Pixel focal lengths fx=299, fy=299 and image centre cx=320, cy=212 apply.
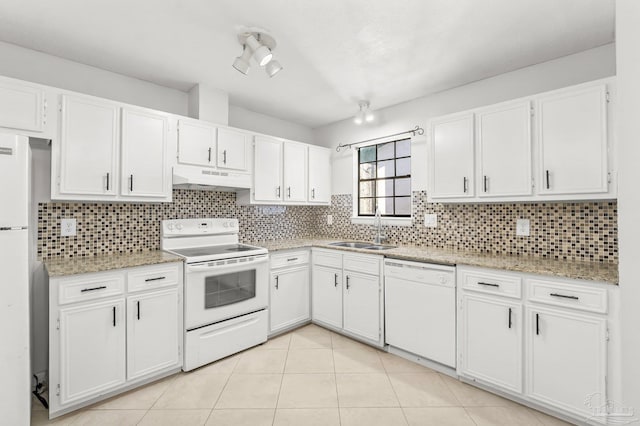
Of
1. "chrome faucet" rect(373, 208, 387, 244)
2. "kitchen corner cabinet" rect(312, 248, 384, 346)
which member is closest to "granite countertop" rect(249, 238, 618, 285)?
"kitchen corner cabinet" rect(312, 248, 384, 346)

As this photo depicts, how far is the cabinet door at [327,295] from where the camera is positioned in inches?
126

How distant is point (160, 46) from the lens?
7.69 feet

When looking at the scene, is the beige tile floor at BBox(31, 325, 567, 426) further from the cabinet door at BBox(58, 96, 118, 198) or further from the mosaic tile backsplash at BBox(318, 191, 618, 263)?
the cabinet door at BBox(58, 96, 118, 198)

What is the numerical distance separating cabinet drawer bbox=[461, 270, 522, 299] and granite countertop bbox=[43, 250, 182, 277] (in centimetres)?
229

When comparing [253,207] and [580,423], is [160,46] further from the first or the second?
[580,423]

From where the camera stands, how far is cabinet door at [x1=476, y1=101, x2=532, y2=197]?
2314 mm

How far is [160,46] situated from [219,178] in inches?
45.3

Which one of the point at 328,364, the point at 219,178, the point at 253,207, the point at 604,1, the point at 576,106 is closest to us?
the point at 604,1

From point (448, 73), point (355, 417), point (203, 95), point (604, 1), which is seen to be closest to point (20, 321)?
point (355, 417)

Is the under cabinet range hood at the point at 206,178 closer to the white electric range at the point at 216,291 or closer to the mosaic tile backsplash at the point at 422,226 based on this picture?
the mosaic tile backsplash at the point at 422,226

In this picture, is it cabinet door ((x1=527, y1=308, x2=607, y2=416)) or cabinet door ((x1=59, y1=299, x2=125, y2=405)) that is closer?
cabinet door ((x1=527, y1=308, x2=607, y2=416))

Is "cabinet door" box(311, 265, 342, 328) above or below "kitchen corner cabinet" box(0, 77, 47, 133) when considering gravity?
below

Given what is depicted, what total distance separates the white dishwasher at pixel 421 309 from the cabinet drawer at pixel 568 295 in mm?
534

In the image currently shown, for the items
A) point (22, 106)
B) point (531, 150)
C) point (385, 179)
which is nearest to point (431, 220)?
point (385, 179)
